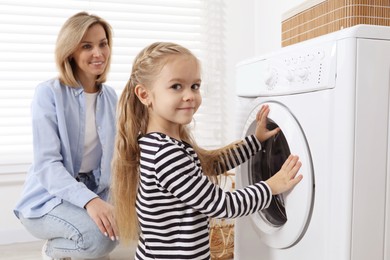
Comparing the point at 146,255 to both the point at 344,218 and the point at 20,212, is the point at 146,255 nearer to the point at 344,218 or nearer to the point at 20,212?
the point at 344,218

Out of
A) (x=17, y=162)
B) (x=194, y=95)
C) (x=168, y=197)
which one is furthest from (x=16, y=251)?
(x=194, y=95)

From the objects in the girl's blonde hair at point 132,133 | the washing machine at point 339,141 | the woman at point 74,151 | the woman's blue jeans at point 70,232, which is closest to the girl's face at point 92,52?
the woman at point 74,151

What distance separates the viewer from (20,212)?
161 centimetres

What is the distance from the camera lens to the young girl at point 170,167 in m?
1.08

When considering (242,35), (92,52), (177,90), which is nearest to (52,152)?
(92,52)

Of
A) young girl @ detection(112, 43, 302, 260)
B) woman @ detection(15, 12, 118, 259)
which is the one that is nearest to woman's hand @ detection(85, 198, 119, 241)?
woman @ detection(15, 12, 118, 259)

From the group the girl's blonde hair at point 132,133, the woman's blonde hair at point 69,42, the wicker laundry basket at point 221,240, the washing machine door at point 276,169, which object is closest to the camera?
the washing machine door at point 276,169

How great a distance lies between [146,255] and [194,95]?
49 cm

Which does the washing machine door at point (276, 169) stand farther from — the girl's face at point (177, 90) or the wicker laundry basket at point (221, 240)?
the wicker laundry basket at point (221, 240)

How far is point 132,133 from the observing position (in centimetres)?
121

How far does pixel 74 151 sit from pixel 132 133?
0.53m

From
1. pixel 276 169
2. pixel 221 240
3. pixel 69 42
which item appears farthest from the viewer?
pixel 221 240

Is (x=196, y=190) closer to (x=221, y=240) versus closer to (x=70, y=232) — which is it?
(x=70, y=232)

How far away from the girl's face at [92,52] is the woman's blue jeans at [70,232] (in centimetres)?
54
